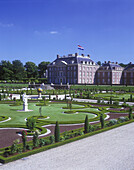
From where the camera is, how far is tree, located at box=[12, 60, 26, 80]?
358ft

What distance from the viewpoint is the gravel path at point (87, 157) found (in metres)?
8.55

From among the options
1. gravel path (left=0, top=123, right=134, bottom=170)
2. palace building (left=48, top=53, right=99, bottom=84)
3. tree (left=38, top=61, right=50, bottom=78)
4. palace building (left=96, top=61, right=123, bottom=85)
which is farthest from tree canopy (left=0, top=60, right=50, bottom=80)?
gravel path (left=0, top=123, right=134, bottom=170)

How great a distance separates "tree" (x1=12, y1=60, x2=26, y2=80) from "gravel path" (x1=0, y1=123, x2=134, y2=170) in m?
100

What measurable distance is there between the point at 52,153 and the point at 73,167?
1.83 meters

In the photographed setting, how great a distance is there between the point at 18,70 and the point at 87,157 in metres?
106

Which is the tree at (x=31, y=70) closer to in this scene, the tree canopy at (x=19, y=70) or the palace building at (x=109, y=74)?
the tree canopy at (x=19, y=70)

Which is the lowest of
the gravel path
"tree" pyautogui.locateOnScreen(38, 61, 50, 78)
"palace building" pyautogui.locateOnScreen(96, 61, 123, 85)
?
the gravel path

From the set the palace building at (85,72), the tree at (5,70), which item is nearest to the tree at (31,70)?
the tree at (5,70)

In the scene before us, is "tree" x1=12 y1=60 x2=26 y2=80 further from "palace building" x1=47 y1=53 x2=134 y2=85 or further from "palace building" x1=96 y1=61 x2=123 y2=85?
"palace building" x1=96 y1=61 x2=123 y2=85

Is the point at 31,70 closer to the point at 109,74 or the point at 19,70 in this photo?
the point at 19,70

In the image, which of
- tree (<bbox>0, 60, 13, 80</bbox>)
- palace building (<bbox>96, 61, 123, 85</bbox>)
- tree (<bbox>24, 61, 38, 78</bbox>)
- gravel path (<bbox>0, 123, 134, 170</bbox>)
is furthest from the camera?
tree (<bbox>24, 61, 38, 78</bbox>)

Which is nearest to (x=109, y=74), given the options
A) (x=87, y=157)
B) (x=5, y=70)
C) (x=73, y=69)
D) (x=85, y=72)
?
(x=85, y=72)

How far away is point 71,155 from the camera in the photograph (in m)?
9.77

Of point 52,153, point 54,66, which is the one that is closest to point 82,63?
point 54,66
